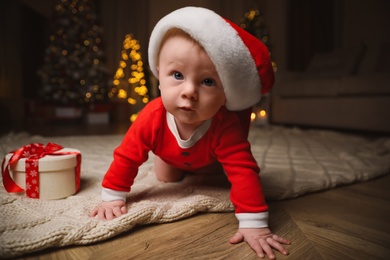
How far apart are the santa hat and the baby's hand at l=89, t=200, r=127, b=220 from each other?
1.20 feet

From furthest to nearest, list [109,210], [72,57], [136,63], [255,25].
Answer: [136,63]
[255,25]
[72,57]
[109,210]

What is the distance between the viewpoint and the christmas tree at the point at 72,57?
3498 millimetres

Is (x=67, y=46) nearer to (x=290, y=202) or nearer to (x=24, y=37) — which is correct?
(x=24, y=37)

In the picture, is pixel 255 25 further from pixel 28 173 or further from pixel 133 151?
pixel 28 173

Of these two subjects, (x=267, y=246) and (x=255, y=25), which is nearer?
(x=267, y=246)

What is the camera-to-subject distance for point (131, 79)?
4.30 meters

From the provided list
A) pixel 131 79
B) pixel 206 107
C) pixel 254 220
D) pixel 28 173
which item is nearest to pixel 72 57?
pixel 131 79

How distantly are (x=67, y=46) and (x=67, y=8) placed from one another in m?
0.45

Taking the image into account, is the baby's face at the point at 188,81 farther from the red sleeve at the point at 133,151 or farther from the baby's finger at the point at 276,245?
Result: the baby's finger at the point at 276,245

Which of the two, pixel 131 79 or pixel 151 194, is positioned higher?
pixel 131 79

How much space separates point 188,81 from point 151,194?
0.39 meters

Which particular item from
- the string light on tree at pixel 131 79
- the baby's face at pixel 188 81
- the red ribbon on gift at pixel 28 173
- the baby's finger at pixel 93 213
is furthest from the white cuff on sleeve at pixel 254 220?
the string light on tree at pixel 131 79

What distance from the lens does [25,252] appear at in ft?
1.75

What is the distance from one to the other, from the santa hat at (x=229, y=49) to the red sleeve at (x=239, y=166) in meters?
0.08
